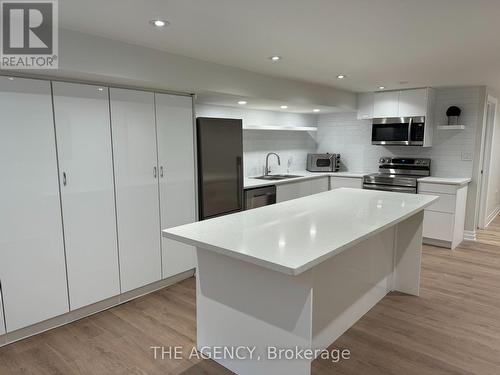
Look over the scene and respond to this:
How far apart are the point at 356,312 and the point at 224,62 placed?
101 inches

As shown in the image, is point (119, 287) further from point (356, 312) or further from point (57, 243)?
point (356, 312)

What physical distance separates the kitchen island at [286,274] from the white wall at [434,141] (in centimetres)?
252

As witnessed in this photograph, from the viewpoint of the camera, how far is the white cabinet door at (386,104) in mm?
5164

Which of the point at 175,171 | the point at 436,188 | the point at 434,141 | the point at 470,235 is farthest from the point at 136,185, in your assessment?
the point at 470,235

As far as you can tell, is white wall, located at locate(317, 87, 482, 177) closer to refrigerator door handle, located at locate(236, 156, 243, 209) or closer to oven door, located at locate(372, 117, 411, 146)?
oven door, located at locate(372, 117, 411, 146)

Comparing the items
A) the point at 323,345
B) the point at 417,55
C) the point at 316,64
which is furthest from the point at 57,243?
the point at 417,55

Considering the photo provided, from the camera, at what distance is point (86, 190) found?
110 inches

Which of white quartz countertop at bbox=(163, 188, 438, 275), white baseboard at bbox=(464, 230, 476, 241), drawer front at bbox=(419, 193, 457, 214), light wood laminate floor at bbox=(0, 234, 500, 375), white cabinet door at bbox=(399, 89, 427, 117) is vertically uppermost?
white cabinet door at bbox=(399, 89, 427, 117)

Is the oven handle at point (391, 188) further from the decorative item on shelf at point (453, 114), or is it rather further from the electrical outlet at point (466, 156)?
the decorative item on shelf at point (453, 114)

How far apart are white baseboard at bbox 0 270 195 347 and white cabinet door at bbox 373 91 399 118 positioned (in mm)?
3757

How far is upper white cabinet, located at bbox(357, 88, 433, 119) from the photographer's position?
Result: 4.92 metres

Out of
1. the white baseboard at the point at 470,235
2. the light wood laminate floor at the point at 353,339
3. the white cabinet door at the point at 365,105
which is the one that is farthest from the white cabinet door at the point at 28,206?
the white baseboard at the point at 470,235
